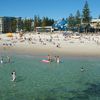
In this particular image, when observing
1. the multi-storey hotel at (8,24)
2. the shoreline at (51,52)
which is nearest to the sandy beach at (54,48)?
the shoreline at (51,52)

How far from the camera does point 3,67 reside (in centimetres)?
4050

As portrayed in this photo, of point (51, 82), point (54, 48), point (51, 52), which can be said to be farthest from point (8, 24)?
point (51, 82)

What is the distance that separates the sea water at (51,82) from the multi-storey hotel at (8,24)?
268 ft

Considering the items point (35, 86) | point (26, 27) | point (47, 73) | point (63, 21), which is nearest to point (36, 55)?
point (47, 73)

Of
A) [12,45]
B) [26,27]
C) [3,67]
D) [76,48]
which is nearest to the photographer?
[3,67]

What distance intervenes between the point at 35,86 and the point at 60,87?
2.32m

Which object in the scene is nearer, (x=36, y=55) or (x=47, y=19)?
(x=36, y=55)

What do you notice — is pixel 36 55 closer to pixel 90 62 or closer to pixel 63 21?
pixel 90 62

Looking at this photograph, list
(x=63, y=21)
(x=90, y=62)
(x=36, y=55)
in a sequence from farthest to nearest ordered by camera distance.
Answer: (x=63, y=21) → (x=36, y=55) → (x=90, y=62)

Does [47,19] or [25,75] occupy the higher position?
[47,19]

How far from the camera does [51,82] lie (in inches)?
1200

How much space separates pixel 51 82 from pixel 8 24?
105 m

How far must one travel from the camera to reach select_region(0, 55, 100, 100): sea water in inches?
986

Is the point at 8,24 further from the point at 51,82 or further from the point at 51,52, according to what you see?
the point at 51,82
